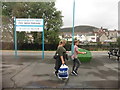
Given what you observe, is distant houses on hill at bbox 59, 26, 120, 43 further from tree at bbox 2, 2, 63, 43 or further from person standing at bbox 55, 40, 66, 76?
person standing at bbox 55, 40, 66, 76

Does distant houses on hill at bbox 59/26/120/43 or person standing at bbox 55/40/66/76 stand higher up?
distant houses on hill at bbox 59/26/120/43

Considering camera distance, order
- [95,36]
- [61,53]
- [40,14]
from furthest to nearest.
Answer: [95,36] < [40,14] < [61,53]

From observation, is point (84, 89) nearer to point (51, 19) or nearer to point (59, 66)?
point (59, 66)

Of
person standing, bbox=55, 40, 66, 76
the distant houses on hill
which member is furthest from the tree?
the distant houses on hill

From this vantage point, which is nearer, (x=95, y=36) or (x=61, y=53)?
(x=61, y=53)

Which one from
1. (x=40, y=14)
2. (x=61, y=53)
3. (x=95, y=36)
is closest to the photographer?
(x=61, y=53)

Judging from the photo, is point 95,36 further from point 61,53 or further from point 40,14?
point 61,53

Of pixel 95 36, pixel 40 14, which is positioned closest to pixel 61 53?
pixel 40 14

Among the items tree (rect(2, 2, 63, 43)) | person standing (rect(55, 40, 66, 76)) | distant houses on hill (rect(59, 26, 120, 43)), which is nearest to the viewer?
person standing (rect(55, 40, 66, 76))

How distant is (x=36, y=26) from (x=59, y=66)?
273 inches

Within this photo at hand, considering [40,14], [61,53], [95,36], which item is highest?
[40,14]

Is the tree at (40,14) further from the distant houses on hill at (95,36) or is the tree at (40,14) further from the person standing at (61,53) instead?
the distant houses on hill at (95,36)

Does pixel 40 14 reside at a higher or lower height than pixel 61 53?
higher

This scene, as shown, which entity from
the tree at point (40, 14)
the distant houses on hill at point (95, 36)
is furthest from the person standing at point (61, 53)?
the distant houses on hill at point (95, 36)
